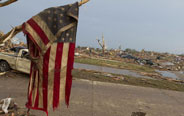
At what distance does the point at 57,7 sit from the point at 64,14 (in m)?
0.18

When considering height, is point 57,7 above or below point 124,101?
above

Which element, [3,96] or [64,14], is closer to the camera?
[64,14]

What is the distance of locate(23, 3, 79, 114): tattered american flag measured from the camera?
2.64m

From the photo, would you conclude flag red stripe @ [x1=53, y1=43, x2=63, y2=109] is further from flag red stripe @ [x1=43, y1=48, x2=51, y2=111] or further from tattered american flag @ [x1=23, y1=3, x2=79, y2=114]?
flag red stripe @ [x1=43, y1=48, x2=51, y2=111]

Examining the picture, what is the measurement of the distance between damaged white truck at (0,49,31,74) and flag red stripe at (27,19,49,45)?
271 inches

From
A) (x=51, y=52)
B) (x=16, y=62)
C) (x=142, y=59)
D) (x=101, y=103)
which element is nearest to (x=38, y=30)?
(x=51, y=52)

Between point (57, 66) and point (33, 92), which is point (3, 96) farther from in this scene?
point (57, 66)

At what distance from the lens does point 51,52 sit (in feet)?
9.18

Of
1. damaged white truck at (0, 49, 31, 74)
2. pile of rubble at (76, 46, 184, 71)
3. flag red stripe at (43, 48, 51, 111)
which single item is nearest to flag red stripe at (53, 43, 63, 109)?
flag red stripe at (43, 48, 51, 111)

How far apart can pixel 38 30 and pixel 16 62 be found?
744cm

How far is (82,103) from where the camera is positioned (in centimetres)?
622

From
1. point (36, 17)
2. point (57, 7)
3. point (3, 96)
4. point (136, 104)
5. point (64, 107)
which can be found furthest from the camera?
point (136, 104)

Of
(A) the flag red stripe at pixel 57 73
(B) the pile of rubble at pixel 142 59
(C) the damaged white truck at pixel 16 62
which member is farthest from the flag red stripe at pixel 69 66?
(B) the pile of rubble at pixel 142 59

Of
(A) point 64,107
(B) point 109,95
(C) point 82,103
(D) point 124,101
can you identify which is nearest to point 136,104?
(D) point 124,101
